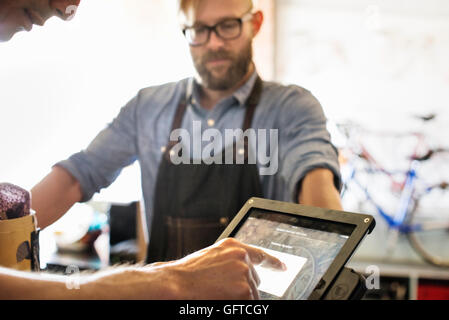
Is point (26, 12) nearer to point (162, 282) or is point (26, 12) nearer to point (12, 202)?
point (12, 202)

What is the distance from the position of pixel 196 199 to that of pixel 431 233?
109 cm

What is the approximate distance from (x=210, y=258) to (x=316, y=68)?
1.14m

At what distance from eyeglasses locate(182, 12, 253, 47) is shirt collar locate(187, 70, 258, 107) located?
0.09 meters

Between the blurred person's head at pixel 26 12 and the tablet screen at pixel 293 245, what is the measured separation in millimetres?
279

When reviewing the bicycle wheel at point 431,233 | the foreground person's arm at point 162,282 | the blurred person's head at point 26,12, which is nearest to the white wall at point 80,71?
the blurred person's head at point 26,12

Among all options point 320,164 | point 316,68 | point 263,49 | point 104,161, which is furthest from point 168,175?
point 316,68

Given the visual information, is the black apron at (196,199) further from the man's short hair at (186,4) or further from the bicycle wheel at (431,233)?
the bicycle wheel at (431,233)

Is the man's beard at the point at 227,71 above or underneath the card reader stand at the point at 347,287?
above

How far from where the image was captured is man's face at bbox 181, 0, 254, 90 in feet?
2.27

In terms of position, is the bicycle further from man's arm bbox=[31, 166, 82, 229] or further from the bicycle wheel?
man's arm bbox=[31, 166, 82, 229]

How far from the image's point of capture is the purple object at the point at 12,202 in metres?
0.38

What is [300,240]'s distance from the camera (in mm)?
389

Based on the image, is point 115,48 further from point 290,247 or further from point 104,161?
point 290,247

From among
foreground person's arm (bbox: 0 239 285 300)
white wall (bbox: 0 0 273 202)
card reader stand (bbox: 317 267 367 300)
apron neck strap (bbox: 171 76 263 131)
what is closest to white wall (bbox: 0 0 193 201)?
white wall (bbox: 0 0 273 202)
